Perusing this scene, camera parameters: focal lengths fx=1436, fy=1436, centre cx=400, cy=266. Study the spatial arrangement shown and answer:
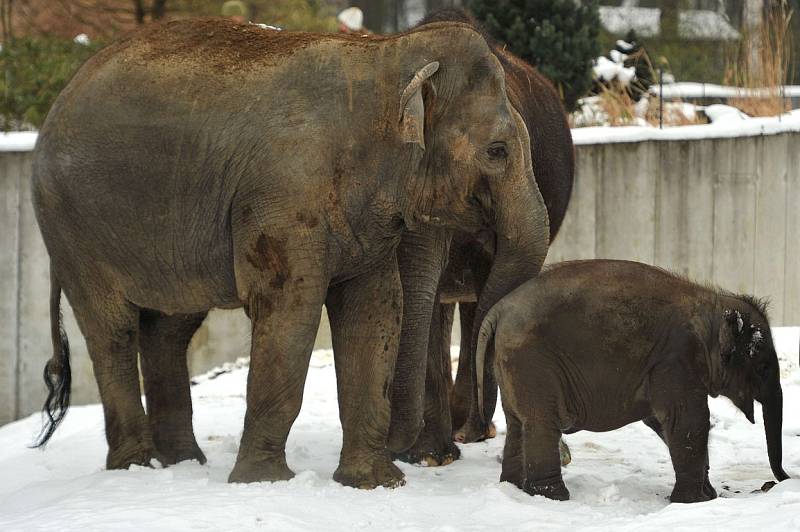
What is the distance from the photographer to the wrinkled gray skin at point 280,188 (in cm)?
662

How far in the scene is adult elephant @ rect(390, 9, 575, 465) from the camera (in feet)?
23.8

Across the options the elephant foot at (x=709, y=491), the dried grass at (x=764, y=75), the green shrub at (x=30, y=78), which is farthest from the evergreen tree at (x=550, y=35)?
the elephant foot at (x=709, y=491)

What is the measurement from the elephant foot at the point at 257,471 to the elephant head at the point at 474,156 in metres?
1.32

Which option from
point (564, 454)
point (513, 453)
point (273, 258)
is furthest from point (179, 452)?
point (564, 454)

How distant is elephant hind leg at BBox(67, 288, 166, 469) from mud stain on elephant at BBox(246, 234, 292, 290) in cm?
104

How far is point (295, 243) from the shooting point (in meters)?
6.57

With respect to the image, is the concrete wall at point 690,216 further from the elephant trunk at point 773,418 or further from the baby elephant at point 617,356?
the elephant trunk at point 773,418

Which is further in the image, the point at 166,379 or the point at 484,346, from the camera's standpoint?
the point at 166,379

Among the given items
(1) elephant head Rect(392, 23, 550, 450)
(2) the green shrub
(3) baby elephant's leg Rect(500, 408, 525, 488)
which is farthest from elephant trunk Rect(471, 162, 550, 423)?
(2) the green shrub

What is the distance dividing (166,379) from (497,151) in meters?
2.44

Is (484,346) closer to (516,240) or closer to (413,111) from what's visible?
(516,240)

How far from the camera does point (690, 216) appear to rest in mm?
13812

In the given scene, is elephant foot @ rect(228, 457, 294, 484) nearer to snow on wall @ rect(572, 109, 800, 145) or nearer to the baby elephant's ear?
the baby elephant's ear

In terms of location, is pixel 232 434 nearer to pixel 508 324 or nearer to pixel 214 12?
pixel 508 324
